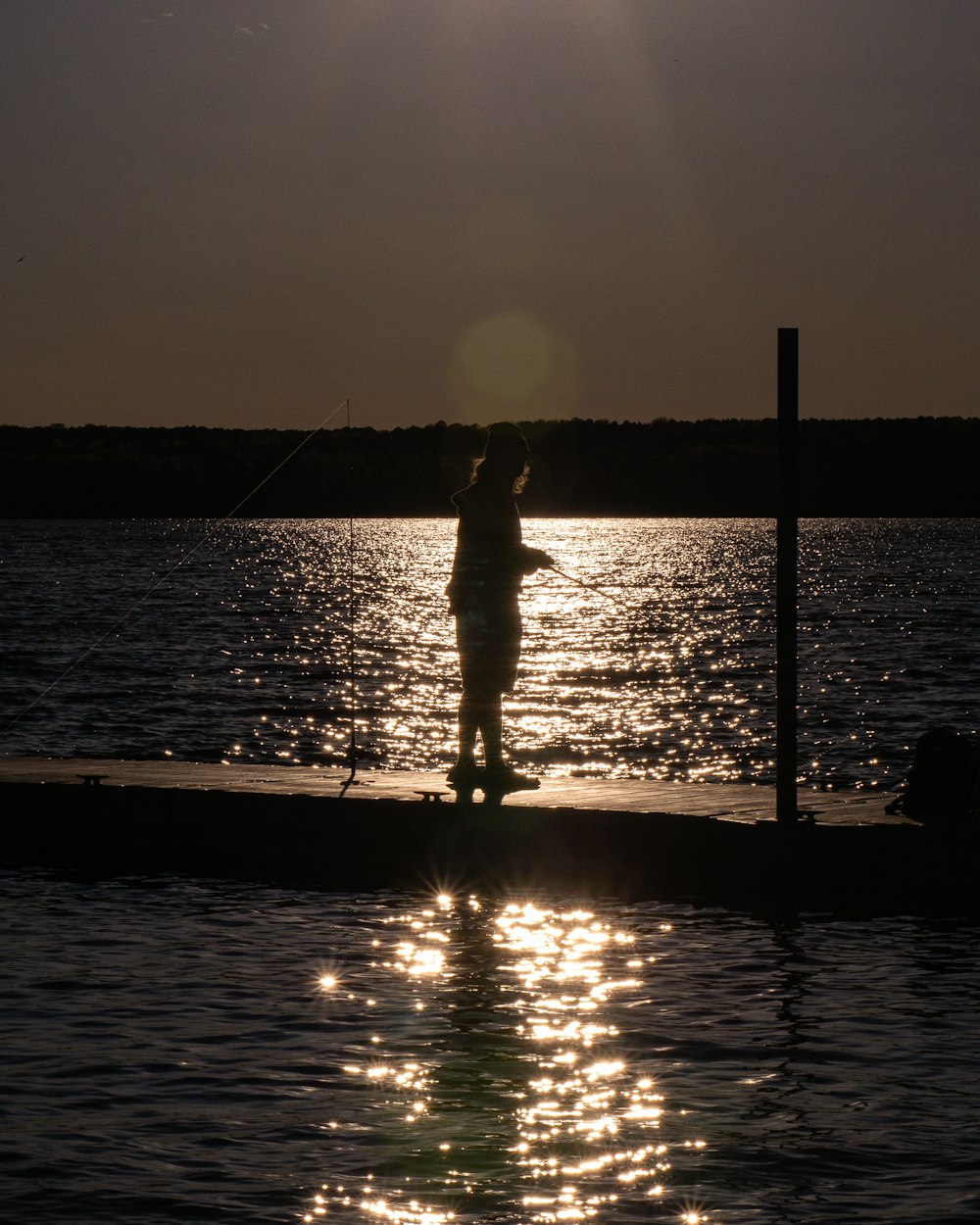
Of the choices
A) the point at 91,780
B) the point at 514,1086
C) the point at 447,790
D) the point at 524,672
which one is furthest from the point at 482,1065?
the point at 524,672

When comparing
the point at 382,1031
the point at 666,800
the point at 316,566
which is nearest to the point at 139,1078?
the point at 382,1031

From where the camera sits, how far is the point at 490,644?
11258 mm

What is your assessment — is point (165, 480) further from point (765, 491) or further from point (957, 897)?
point (957, 897)

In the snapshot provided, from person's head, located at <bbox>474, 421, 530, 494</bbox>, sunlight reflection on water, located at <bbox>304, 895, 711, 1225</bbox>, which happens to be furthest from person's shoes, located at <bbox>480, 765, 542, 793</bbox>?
person's head, located at <bbox>474, 421, 530, 494</bbox>

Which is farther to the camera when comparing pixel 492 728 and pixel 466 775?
pixel 466 775

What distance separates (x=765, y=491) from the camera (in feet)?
613

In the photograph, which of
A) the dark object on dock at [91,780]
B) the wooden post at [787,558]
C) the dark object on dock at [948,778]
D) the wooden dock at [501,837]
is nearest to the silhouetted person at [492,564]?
the wooden dock at [501,837]

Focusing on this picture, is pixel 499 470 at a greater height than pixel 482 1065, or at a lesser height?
greater

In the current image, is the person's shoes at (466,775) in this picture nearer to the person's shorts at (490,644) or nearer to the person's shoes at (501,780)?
the person's shoes at (501,780)

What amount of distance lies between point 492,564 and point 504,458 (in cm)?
64

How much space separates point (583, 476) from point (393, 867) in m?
171

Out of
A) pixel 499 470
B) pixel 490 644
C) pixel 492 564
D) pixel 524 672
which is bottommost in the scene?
pixel 524 672

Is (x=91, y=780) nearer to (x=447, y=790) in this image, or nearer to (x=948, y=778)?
(x=447, y=790)

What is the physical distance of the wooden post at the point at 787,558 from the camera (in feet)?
36.1
